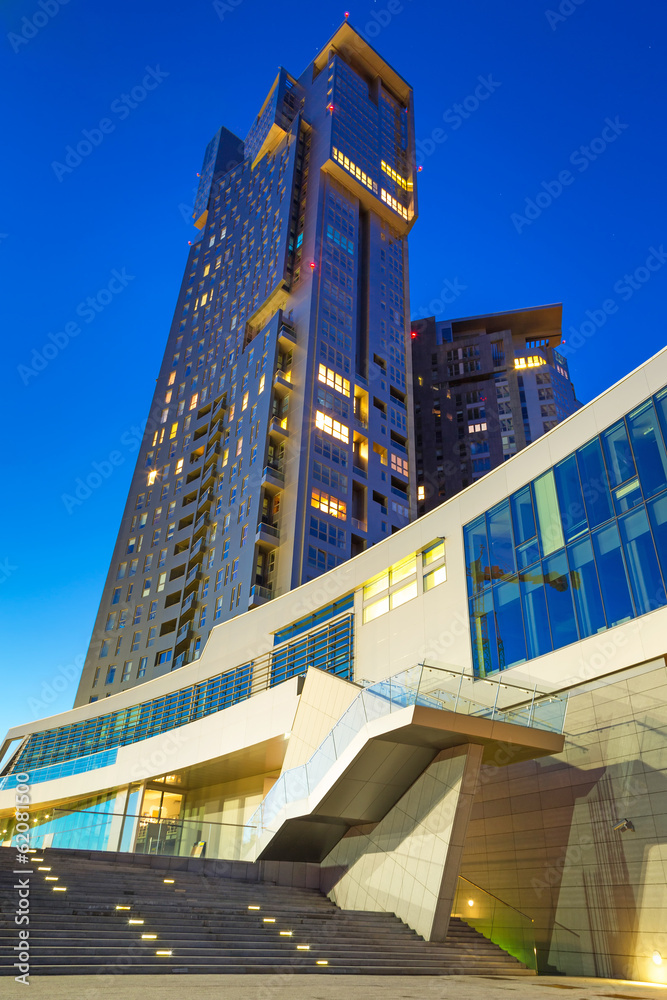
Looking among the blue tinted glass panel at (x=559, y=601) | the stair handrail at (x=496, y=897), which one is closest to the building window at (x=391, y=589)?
the blue tinted glass panel at (x=559, y=601)

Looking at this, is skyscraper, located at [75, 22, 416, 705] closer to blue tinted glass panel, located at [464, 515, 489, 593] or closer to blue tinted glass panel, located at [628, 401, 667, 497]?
blue tinted glass panel, located at [464, 515, 489, 593]

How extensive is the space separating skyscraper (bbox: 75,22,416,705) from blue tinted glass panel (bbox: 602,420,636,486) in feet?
103

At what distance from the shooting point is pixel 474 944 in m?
16.3

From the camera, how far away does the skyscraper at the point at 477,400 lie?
93312 millimetres

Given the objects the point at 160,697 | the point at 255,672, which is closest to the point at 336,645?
the point at 255,672

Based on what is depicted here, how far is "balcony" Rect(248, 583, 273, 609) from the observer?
4938cm

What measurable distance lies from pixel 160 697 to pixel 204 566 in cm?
1640

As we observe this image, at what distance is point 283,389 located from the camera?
197 ft

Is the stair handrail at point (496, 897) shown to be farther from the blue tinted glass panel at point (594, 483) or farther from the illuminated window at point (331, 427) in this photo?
the illuminated window at point (331, 427)

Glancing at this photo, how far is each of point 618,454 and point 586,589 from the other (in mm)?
4075

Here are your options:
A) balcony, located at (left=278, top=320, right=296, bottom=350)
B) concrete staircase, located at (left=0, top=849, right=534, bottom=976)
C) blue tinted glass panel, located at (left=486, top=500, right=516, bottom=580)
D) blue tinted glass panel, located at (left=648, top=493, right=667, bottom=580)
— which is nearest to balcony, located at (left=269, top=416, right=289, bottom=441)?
balcony, located at (left=278, top=320, right=296, bottom=350)

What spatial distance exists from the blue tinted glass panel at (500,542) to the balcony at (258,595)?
28.0 metres

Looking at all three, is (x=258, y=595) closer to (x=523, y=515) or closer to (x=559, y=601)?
(x=523, y=515)

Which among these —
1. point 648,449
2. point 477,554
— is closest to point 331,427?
point 477,554
